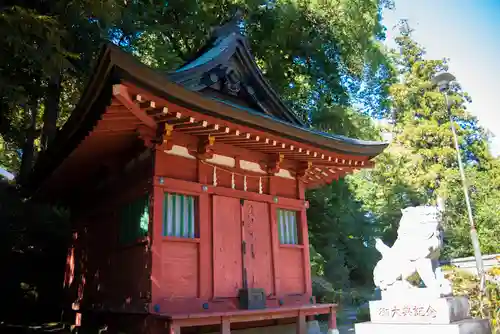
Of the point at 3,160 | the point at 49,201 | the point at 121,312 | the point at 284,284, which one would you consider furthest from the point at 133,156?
the point at 3,160

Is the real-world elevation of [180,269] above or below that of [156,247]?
below

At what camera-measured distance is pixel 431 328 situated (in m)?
6.09

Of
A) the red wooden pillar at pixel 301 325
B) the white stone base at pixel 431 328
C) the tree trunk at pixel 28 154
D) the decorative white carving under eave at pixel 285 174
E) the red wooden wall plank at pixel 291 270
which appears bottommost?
the white stone base at pixel 431 328

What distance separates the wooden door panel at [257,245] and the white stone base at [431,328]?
6.25ft

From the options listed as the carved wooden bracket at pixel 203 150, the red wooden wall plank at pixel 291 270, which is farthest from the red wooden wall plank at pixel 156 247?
the red wooden wall plank at pixel 291 270

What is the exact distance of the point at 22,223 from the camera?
1005 cm

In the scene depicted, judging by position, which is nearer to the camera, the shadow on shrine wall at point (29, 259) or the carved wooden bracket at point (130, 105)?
the carved wooden bracket at point (130, 105)

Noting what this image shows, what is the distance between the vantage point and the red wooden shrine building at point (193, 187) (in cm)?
508

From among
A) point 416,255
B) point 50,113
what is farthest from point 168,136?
point 50,113

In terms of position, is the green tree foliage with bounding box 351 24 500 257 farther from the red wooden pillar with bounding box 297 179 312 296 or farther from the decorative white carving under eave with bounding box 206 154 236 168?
the decorative white carving under eave with bounding box 206 154 236 168

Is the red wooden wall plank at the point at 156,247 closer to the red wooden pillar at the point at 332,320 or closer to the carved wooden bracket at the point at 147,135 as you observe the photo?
the carved wooden bracket at the point at 147,135

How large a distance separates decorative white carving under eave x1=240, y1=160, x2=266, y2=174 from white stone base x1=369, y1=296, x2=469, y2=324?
3.22 meters

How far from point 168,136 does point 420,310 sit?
4976 millimetres

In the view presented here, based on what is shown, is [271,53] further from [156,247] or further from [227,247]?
[156,247]
